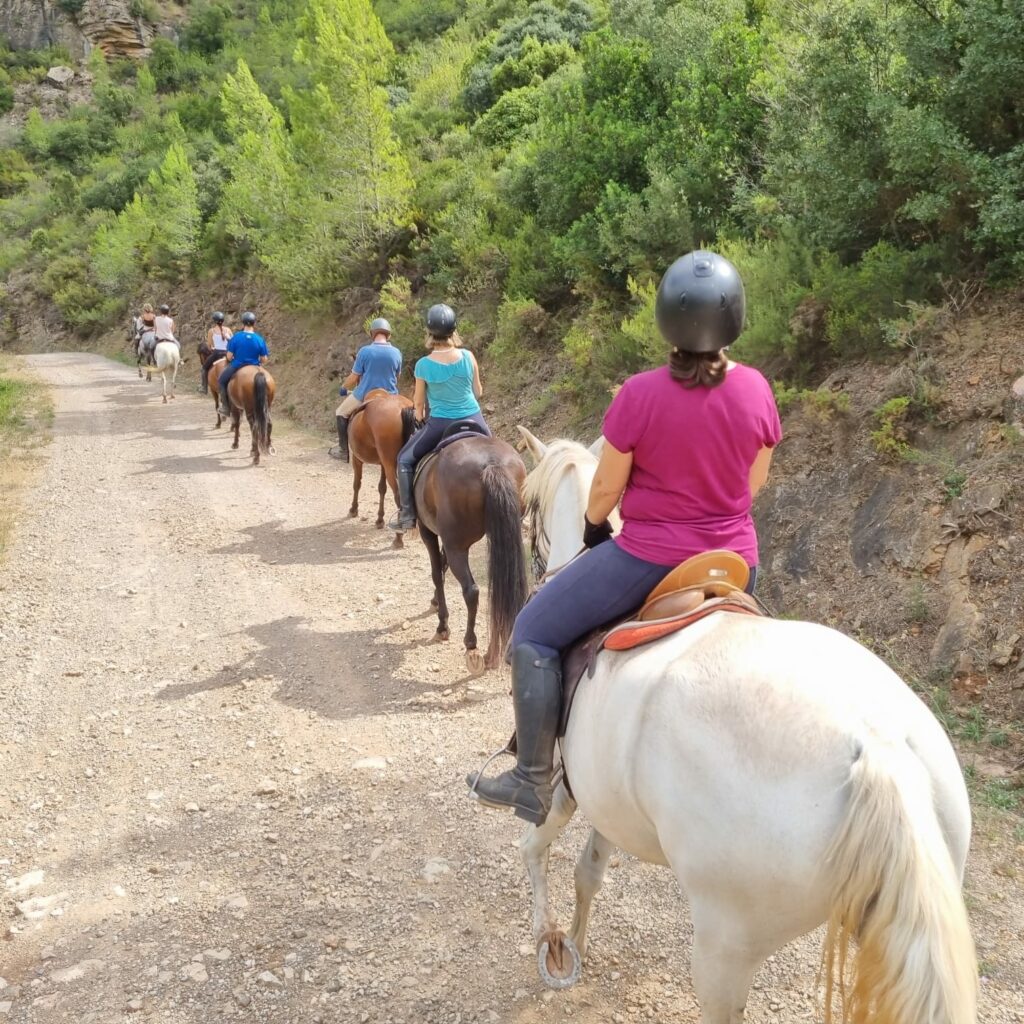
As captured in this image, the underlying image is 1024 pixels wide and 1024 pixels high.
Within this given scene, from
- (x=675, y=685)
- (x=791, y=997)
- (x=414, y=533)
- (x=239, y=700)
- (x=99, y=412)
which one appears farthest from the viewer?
(x=99, y=412)

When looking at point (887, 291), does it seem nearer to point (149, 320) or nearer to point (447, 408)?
point (447, 408)

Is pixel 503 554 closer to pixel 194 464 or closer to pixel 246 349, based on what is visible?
pixel 194 464

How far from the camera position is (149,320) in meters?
25.2

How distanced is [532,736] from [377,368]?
7.44 metres

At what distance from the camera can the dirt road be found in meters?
3.25

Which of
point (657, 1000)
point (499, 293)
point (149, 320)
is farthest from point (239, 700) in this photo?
point (149, 320)

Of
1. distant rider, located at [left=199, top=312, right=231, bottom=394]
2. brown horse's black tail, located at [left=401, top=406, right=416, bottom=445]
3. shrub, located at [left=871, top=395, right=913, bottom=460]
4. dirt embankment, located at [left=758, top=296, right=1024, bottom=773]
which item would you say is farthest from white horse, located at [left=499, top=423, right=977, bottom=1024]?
distant rider, located at [left=199, top=312, right=231, bottom=394]

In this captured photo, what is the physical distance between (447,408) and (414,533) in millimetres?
2949

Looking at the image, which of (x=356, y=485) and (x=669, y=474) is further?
(x=356, y=485)

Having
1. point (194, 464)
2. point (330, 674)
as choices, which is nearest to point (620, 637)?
point (330, 674)

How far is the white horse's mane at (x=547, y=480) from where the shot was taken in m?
3.58

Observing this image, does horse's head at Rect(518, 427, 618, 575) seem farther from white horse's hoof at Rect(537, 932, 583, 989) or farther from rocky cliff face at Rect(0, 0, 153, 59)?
rocky cliff face at Rect(0, 0, 153, 59)

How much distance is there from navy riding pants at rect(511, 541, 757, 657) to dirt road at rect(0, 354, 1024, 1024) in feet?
5.29

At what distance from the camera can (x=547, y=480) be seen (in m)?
3.65
